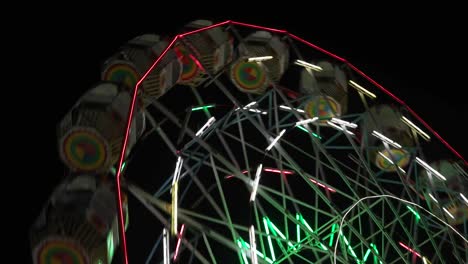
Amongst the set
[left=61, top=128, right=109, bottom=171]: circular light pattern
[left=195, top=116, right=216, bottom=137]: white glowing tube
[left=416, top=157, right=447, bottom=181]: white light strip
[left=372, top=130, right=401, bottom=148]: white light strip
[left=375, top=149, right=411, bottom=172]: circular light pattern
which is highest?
[left=61, top=128, right=109, bottom=171]: circular light pattern

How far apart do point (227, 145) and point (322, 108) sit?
152cm

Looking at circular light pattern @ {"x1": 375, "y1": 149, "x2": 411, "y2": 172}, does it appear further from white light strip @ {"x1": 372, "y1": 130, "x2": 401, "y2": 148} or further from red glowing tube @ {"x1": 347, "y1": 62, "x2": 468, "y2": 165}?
red glowing tube @ {"x1": 347, "y1": 62, "x2": 468, "y2": 165}

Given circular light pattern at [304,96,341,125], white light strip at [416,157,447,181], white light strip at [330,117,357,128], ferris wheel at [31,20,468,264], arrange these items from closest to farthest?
ferris wheel at [31,20,468,264] → white light strip at [330,117,357,128] → white light strip at [416,157,447,181] → circular light pattern at [304,96,341,125]

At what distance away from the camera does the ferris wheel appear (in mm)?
7504

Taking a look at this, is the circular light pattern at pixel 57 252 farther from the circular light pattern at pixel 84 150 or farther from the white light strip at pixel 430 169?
the white light strip at pixel 430 169

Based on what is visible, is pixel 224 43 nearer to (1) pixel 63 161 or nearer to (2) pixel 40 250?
(1) pixel 63 161

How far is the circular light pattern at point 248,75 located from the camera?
1062 centimetres

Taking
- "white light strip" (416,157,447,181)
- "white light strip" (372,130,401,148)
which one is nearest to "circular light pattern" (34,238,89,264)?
"white light strip" (372,130,401,148)

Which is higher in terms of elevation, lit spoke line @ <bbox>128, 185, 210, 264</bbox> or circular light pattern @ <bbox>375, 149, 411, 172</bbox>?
lit spoke line @ <bbox>128, 185, 210, 264</bbox>

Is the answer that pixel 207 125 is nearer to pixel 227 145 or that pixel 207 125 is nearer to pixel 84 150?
pixel 227 145

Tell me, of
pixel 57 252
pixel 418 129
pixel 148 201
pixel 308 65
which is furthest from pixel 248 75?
pixel 57 252

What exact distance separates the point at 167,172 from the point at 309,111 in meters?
2.27

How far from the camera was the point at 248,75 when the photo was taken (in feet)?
34.9

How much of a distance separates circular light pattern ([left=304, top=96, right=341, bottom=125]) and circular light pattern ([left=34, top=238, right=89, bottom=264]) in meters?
4.76
